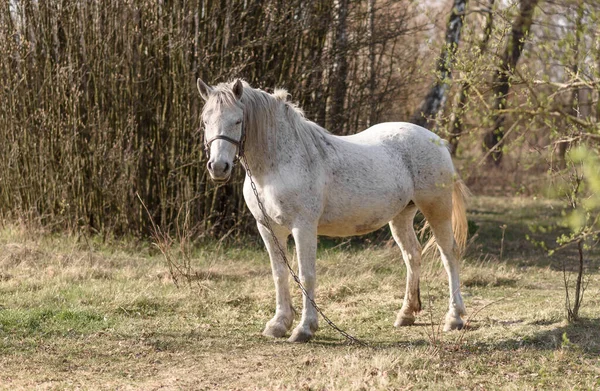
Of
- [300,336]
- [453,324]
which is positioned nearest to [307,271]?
[300,336]

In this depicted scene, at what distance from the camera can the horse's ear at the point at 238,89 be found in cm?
484

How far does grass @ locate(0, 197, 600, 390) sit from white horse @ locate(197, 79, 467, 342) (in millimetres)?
423

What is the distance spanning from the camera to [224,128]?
4.75m

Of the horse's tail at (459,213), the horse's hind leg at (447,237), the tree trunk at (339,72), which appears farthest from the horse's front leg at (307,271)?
the tree trunk at (339,72)

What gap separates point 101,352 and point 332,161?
6.63 feet

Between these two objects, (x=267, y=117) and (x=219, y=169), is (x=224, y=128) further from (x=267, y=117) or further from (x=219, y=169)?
(x=267, y=117)

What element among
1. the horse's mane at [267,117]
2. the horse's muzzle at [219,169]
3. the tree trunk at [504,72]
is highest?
the tree trunk at [504,72]

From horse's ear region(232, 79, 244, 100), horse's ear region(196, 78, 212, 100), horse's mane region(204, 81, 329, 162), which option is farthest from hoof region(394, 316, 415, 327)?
horse's ear region(196, 78, 212, 100)

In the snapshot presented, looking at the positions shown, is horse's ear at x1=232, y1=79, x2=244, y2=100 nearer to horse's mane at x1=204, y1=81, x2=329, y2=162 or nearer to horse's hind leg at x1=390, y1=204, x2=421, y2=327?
horse's mane at x1=204, y1=81, x2=329, y2=162

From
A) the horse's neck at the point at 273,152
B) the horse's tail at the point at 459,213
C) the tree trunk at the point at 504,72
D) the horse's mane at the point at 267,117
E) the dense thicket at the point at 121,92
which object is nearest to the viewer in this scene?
the tree trunk at the point at 504,72

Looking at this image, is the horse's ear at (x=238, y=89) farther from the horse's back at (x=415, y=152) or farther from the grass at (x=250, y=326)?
the grass at (x=250, y=326)

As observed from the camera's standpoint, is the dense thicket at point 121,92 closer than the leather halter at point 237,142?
No

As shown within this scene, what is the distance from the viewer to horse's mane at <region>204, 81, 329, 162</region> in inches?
192

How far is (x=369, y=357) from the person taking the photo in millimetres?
4609
